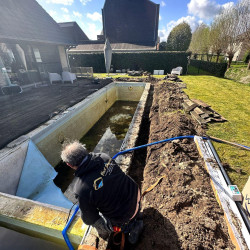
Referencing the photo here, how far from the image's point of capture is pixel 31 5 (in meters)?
11.1

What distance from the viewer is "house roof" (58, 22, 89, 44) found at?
22.6 m

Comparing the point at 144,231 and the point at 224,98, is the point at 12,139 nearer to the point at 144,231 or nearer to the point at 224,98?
the point at 144,231

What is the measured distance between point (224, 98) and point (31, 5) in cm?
1585

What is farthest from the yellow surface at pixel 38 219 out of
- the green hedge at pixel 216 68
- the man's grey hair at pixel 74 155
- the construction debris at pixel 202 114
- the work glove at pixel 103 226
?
the green hedge at pixel 216 68

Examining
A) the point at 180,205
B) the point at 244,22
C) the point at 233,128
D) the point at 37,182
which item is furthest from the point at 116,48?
the point at 180,205

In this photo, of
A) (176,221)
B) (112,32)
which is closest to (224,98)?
(176,221)

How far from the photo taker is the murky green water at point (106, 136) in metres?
4.83

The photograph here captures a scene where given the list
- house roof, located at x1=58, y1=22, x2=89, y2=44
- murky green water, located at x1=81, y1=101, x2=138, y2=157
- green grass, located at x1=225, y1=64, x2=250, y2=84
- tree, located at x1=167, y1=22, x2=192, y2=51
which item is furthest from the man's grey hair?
tree, located at x1=167, y1=22, x2=192, y2=51

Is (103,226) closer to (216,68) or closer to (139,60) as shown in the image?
(216,68)

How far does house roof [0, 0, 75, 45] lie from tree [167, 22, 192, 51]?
21690 mm

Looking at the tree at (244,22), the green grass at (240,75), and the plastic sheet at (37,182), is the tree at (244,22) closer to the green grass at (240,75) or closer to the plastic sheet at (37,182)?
the green grass at (240,75)

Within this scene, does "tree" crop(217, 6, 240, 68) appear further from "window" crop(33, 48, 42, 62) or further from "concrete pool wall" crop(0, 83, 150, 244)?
"window" crop(33, 48, 42, 62)

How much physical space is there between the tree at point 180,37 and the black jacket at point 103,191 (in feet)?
102

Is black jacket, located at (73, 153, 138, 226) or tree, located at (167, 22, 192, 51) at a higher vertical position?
tree, located at (167, 22, 192, 51)
